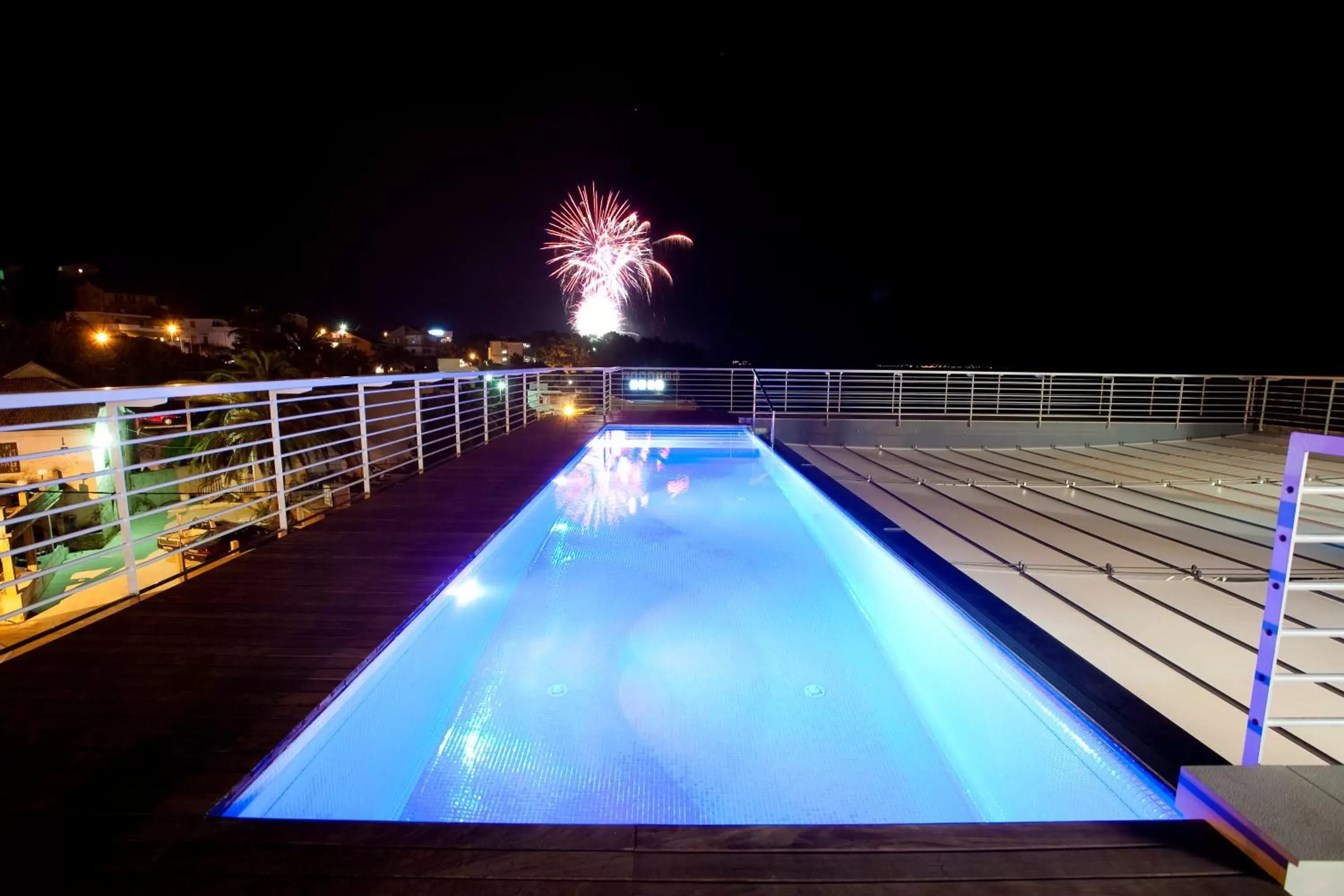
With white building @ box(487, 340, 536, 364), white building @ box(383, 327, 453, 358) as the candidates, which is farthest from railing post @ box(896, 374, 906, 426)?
white building @ box(383, 327, 453, 358)

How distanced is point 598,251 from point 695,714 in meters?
12.1

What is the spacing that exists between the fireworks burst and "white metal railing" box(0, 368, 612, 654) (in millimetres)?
2380

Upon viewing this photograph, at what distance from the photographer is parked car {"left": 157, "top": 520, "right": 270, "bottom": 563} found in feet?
13.7

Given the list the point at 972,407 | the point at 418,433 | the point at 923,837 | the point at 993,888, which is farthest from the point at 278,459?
the point at 972,407

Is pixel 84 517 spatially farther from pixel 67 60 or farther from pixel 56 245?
pixel 56 245

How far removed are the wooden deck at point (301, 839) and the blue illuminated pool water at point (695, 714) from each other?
155 mm

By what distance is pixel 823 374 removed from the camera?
995 cm

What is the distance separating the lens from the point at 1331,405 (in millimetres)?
7121

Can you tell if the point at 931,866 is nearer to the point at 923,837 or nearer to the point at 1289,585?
the point at 923,837

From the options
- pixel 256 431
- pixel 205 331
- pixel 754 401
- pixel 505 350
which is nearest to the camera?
pixel 256 431

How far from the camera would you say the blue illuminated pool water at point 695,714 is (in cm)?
180

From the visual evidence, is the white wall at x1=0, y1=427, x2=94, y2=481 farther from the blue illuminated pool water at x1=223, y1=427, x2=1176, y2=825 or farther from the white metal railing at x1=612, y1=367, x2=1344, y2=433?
the blue illuminated pool water at x1=223, y1=427, x2=1176, y2=825

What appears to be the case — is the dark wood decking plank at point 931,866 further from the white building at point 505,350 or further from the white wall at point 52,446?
the white building at point 505,350

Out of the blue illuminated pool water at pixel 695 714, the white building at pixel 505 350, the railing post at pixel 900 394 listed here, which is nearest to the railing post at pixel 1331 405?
the railing post at pixel 900 394
